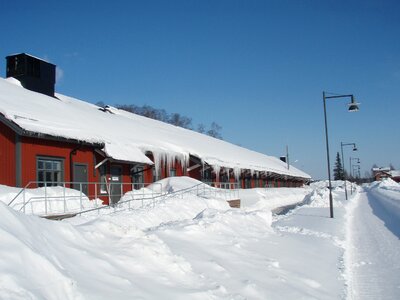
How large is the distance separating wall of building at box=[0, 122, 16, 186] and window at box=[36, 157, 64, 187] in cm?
94

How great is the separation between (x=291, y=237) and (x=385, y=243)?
2.73m

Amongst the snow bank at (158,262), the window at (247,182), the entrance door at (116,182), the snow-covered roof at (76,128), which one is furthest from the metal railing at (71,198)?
the window at (247,182)

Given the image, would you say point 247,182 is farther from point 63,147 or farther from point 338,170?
point 338,170

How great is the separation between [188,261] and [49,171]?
1029 cm

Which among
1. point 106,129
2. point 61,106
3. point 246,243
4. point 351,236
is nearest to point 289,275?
point 246,243

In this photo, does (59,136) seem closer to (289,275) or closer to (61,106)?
(61,106)

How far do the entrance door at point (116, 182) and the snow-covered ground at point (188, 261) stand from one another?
6237mm

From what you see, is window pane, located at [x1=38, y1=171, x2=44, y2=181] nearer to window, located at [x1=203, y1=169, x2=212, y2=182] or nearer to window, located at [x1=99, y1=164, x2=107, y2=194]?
window, located at [x1=99, y1=164, x2=107, y2=194]

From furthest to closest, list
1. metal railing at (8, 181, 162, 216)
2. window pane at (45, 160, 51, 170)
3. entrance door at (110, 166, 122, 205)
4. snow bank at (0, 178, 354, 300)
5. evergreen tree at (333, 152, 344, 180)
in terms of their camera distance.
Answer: evergreen tree at (333, 152, 344, 180)
entrance door at (110, 166, 122, 205)
window pane at (45, 160, 51, 170)
metal railing at (8, 181, 162, 216)
snow bank at (0, 178, 354, 300)

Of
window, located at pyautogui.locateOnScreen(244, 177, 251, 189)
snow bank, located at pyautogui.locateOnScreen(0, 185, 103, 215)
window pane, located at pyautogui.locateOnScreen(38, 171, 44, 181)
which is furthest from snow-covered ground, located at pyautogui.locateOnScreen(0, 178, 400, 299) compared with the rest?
window, located at pyautogui.locateOnScreen(244, 177, 251, 189)

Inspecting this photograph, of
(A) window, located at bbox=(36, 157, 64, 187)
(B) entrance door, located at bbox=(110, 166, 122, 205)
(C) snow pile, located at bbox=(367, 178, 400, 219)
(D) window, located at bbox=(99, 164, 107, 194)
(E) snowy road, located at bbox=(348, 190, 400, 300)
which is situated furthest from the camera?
(C) snow pile, located at bbox=(367, 178, 400, 219)

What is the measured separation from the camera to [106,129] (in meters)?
21.4

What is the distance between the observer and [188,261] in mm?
7719

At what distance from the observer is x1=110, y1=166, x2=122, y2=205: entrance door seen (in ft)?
64.4
